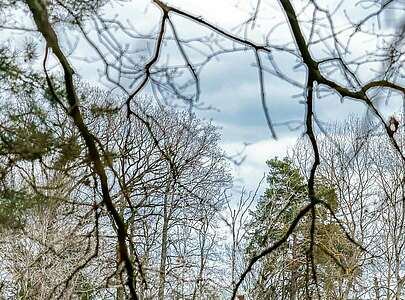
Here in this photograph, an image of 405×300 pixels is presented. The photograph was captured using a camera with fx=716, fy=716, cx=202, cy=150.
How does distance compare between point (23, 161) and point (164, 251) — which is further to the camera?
point (164, 251)

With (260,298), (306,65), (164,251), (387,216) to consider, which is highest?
(387,216)

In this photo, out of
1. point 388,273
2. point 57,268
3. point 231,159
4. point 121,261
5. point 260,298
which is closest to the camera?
point 121,261

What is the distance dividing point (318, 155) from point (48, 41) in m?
0.81

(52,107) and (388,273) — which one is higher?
(388,273)

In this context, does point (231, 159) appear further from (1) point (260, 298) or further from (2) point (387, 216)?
(2) point (387, 216)

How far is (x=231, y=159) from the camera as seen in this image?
233 centimetres

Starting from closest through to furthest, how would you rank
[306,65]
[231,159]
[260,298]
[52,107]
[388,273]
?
[306,65] → [231,159] → [52,107] → [260,298] → [388,273]

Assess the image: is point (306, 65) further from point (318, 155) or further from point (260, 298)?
point (260, 298)

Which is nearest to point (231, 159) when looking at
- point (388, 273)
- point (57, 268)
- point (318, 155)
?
point (318, 155)

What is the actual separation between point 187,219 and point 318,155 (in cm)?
713

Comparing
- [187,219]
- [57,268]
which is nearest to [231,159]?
[57,268]

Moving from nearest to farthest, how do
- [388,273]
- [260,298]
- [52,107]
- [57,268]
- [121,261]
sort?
1. [121,261]
2. [52,107]
3. [260,298]
4. [57,268]
5. [388,273]

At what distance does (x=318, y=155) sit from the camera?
1938mm

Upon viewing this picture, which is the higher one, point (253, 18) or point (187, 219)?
point (187, 219)
